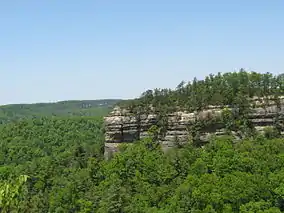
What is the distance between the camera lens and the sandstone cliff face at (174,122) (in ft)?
199

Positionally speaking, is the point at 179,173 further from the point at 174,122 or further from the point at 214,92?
the point at 214,92

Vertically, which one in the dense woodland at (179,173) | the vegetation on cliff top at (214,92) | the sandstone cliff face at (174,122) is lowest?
the dense woodland at (179,173)

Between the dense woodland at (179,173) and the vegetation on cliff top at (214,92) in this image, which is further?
the vegetation on cliff top at (214,92)

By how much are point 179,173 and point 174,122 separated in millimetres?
11457

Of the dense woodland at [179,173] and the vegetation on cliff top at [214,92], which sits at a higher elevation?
the vegetation on cliff top at [214,92]

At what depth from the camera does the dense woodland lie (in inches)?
1686

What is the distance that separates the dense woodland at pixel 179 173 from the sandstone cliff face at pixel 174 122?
5.17ft

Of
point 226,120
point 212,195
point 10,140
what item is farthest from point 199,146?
point 10,140

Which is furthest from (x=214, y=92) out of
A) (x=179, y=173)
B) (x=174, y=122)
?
(x=179, y=173)

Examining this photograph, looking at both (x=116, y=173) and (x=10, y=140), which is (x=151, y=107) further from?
(x=10, y=140)

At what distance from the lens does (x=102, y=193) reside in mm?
55562

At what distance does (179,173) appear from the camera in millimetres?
56594

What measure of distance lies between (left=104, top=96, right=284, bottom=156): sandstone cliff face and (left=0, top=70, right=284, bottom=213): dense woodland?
1.58 m

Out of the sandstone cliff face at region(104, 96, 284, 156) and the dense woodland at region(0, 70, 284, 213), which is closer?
the dense woodland at region(0, 70, 284, 213)
